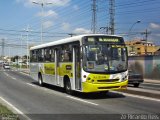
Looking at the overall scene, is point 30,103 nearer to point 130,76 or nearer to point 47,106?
point 47,106

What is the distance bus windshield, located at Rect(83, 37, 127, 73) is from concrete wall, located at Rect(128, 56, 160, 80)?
99.6 feet

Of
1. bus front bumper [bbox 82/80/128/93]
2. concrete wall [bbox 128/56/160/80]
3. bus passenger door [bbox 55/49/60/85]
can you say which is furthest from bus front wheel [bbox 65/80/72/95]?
concrete wall [bbox 128/56/160/80]

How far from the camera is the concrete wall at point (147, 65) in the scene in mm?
48094

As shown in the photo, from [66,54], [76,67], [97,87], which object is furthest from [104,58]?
[66,54]

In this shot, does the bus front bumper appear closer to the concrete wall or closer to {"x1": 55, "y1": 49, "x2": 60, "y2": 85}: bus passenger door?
{"x1": 55, "y1": 49, "x2": 60, "y2": 85}: bus passenger door

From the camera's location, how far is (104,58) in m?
17.7

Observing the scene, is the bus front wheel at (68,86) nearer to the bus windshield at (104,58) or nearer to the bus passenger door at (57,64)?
the bus passenger door at (57,64)

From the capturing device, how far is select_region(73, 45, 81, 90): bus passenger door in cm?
1831

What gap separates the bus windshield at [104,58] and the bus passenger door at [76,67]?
0.78 m

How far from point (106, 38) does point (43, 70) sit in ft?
29.4

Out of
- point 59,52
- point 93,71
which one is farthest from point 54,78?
point 93,71

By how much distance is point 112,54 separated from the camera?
1797cm

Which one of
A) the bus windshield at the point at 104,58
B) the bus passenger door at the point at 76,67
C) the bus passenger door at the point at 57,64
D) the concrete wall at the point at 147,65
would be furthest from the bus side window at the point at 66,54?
the concrete wall at the point at 147,65

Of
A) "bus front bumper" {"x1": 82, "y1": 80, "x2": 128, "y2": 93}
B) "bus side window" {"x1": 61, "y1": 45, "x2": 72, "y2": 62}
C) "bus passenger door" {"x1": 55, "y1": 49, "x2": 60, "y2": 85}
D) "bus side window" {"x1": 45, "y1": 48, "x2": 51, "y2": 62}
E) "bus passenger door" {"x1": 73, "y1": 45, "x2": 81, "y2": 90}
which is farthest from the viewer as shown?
"bus side window" {"x1": 45, "y1": 48, "x2": 51, "y2": 62}
